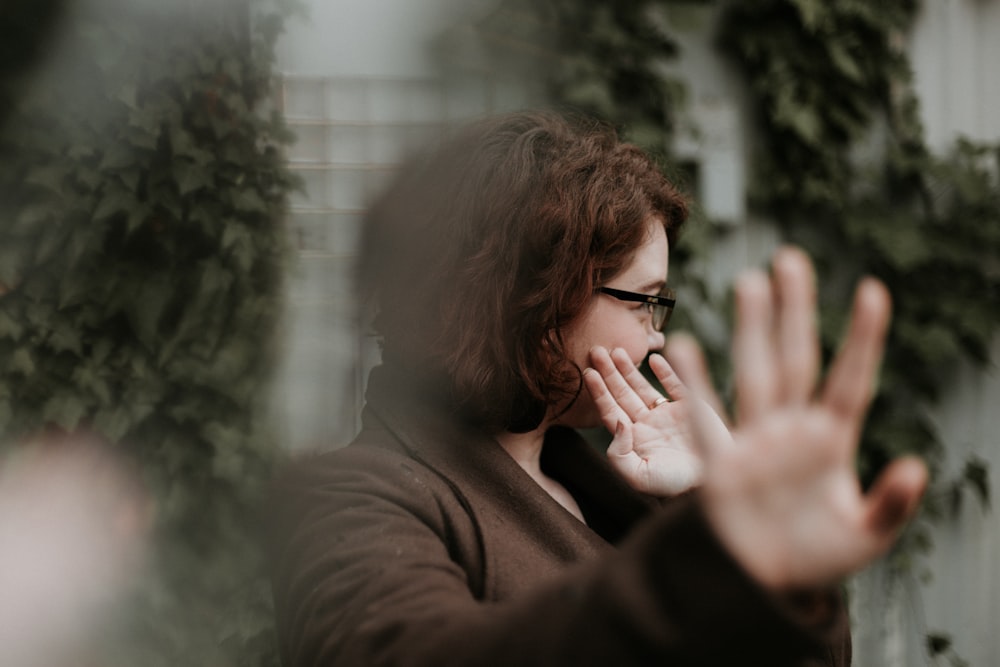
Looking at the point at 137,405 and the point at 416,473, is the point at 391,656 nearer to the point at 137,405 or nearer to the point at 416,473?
the point at 416,473

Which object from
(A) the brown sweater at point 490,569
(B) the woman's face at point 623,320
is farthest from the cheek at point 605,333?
(A) the brown sweater at point 490,569

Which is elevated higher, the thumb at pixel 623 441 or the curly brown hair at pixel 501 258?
the curly brown hair at pixel 501 258

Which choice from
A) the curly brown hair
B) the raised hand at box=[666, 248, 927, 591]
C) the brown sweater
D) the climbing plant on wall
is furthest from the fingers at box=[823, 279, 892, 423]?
the climbing plant on wall

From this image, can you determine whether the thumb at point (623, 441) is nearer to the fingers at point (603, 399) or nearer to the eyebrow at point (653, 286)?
the fingers at point (603, 399)

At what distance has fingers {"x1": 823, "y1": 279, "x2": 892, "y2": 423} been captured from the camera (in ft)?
1.76

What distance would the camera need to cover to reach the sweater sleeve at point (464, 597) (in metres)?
0.56

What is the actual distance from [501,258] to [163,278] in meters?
1.33

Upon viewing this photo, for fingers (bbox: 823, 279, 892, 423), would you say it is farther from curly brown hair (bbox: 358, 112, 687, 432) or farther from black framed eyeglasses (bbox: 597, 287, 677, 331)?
black framed eyeglasses (bbox: 597, 287, 677, 331)

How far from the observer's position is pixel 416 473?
4.06 feet

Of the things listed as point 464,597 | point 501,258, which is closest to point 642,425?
point 501,258

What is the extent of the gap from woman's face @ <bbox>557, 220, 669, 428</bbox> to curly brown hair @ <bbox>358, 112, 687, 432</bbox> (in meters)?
0.02

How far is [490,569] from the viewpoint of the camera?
120 centimetres

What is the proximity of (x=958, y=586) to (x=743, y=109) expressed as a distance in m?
1.89

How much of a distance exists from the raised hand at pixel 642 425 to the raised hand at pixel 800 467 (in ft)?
2.87
